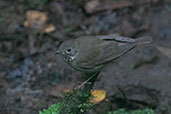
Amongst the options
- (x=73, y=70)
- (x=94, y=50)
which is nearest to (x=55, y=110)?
(x=94, y=50)

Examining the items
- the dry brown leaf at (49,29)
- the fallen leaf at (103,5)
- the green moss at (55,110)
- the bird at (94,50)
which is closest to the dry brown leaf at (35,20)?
the dry brown leaf at (49,29)

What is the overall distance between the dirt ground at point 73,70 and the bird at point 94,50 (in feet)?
1.89

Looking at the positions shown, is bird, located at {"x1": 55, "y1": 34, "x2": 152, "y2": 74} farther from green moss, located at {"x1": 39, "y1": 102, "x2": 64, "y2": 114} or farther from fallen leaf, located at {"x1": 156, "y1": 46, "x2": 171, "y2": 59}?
fallen leaf, located at {"x1": 156, "y1": 46, "x2": 171, "y2": 59}

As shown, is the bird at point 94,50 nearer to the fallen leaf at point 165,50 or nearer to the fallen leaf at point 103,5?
the fallen leaf at point 165,50

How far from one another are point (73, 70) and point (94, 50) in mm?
1443

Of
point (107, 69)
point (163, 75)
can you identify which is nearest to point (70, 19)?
point (107, 69)

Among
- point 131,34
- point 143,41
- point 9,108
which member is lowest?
point 9,108

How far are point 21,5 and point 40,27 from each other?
0.80 meters

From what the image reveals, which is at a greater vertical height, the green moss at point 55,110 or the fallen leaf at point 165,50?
the green moss at point 55,110

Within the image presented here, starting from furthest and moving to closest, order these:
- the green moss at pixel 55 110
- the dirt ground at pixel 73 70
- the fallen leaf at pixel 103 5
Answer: the fallen leaf at pixel 103 5 < the dirt ground at pixel 73 70 < the green moss at pixel 55 110

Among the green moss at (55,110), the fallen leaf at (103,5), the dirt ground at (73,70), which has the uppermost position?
the fallen leaf at (103,5)

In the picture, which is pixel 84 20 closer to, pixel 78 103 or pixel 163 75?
pixel 163 75

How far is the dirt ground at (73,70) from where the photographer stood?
5.34 metres

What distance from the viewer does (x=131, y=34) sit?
21.4 feet
